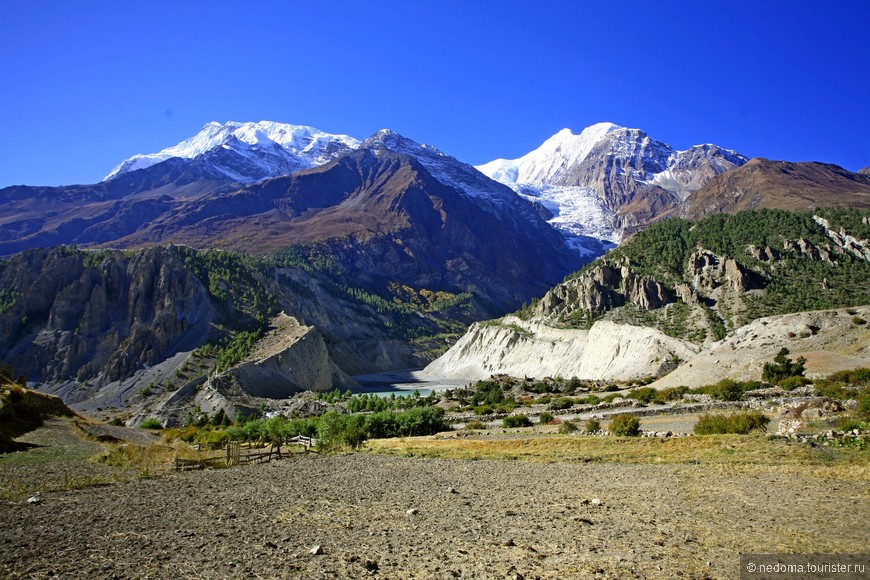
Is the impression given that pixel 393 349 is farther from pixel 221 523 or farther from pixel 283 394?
pixel 221 523

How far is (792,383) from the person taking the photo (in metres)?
43.6

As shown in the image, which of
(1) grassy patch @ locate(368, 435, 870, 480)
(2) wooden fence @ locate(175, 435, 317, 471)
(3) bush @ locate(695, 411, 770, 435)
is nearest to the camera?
(1) grassy patch @ locate(368, 435, 870, 480)

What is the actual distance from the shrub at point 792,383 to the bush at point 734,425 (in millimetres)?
18619

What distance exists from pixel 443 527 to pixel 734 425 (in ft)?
68.6

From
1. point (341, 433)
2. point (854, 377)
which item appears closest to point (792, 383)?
point (854, 377)

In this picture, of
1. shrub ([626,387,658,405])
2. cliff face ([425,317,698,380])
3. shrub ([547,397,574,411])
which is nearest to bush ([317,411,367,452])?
shrub ([547,397,574,411])

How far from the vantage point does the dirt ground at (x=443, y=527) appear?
925 cm

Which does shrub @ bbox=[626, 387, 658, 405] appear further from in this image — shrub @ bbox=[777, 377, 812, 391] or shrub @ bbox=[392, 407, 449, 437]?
shrub @ bbox=[392, 407, 449, 437]

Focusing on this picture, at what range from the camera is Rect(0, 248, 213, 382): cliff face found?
87.7 metres

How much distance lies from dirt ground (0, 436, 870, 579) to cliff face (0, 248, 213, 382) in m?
81.9

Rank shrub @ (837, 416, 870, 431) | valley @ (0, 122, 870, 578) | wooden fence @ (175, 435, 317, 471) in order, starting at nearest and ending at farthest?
1. valley @ (0, 122, 870, 578)
2. shrub @ (837, 416, 870, 431)
3. wooden fence @ (175, 435, 317, 471)

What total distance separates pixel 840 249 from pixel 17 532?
12105 cm

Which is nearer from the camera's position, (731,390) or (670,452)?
(670,452)

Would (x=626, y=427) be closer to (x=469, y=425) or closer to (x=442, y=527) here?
(x=469, y=425)
